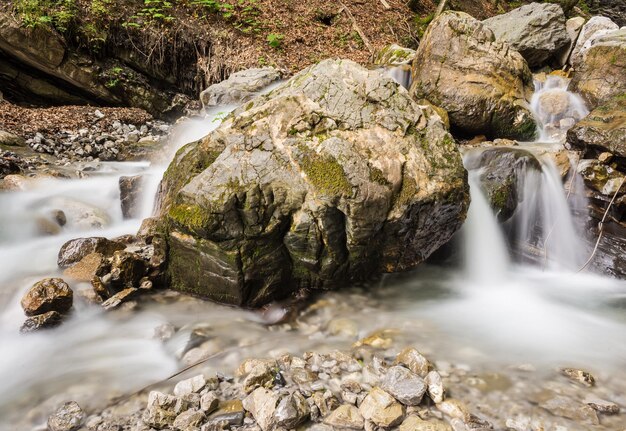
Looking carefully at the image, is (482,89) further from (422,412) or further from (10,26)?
(10,26)

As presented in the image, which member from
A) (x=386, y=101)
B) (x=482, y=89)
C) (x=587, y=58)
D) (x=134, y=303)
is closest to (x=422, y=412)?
(x=134, y=303)

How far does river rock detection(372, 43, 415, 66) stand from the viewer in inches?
413

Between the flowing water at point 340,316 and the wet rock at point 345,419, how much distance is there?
0.91 metres

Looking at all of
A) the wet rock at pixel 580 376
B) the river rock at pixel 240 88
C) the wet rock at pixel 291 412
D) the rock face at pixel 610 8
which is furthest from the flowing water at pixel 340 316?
the rock face at pixel 610 8

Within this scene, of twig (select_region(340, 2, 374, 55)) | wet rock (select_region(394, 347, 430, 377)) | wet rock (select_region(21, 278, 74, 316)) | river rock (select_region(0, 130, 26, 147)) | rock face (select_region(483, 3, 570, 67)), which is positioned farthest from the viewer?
twig (select_region(340, 2, 374, 55))

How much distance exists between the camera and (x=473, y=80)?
8406 mm

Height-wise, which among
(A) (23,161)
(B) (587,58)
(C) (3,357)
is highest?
(B) (587,58)

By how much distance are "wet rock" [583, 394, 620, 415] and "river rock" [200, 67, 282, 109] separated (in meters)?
8.92

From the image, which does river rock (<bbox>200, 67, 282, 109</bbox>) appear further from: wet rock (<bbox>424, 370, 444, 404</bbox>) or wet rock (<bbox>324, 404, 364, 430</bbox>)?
wet rock (<bbox>324, 404, 364, 430</bbox>)

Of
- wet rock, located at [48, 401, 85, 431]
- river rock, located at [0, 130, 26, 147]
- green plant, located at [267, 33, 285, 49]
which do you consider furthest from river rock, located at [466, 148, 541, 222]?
river rock, located at [0, 130, 26, 147]

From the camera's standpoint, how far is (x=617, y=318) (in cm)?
434

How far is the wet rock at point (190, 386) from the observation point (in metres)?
2.69

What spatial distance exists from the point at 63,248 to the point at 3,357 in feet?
5.41

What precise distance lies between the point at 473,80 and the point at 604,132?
314 cm
